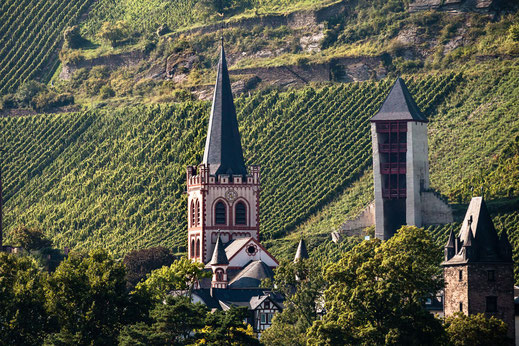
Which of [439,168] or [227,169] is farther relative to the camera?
[439,168]

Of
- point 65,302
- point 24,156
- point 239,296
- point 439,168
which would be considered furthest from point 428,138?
point 65,302

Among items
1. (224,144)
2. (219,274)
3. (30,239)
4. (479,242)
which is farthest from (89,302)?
(30,239)

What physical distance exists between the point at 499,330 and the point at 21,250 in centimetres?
6120

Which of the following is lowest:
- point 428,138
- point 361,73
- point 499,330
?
point 499,330

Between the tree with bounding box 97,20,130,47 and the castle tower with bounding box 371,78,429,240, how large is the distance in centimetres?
5833

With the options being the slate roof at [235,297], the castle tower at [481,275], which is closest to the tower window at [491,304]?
the castle tower at [481,275]

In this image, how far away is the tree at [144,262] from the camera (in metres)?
125

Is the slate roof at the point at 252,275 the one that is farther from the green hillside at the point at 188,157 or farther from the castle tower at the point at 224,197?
the green hillside at the point at 188,157

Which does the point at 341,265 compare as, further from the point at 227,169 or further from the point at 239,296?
the point at 227,169

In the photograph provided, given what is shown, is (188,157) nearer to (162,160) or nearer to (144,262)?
(162,160)

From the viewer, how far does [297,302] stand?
310 ft

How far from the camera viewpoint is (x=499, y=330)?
8400 centimetres

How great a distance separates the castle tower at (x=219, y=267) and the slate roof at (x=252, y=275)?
2.16ft

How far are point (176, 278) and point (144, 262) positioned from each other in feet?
55.6
